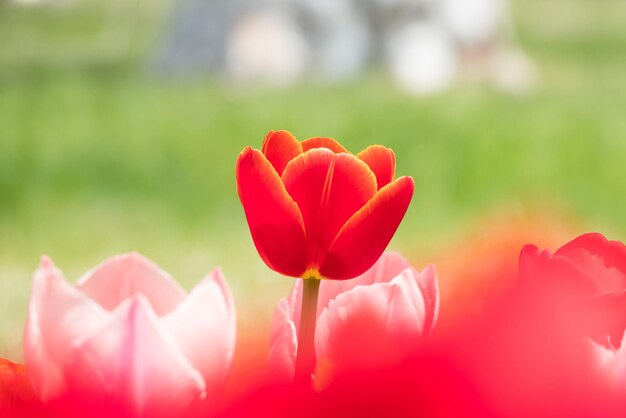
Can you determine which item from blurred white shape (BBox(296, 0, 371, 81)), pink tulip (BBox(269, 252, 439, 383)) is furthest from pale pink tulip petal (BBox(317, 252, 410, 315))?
blurred white shape (BBox(296, 0, 371, 81))

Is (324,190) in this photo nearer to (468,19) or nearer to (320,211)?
(320,211)

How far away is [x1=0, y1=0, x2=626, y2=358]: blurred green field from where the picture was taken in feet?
9.21

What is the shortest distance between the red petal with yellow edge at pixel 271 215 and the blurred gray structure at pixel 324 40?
16.5 feet

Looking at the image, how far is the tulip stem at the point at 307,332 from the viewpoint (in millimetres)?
298

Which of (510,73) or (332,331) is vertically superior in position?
(510,73)

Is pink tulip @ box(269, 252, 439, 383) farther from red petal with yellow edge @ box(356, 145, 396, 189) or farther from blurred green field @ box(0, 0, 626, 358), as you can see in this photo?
blurred green field @ box(0, 0, 626, 358)

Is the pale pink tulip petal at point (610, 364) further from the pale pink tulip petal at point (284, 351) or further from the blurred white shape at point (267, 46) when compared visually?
the blurred white shape at point (267, 46)

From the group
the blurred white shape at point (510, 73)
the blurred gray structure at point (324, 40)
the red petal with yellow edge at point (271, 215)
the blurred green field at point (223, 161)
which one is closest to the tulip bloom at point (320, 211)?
the red petal with yellow edge at point (271, 215)

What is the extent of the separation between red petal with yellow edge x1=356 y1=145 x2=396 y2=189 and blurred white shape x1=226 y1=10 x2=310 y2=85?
16.6ft

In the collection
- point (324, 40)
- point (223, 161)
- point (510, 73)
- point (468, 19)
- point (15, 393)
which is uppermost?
point (468, 19)

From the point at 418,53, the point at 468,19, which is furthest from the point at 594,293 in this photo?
the point at 468,19

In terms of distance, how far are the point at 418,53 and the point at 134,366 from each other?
5.54 m

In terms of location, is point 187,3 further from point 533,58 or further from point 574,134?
point 533,58

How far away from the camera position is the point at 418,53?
5711mm
